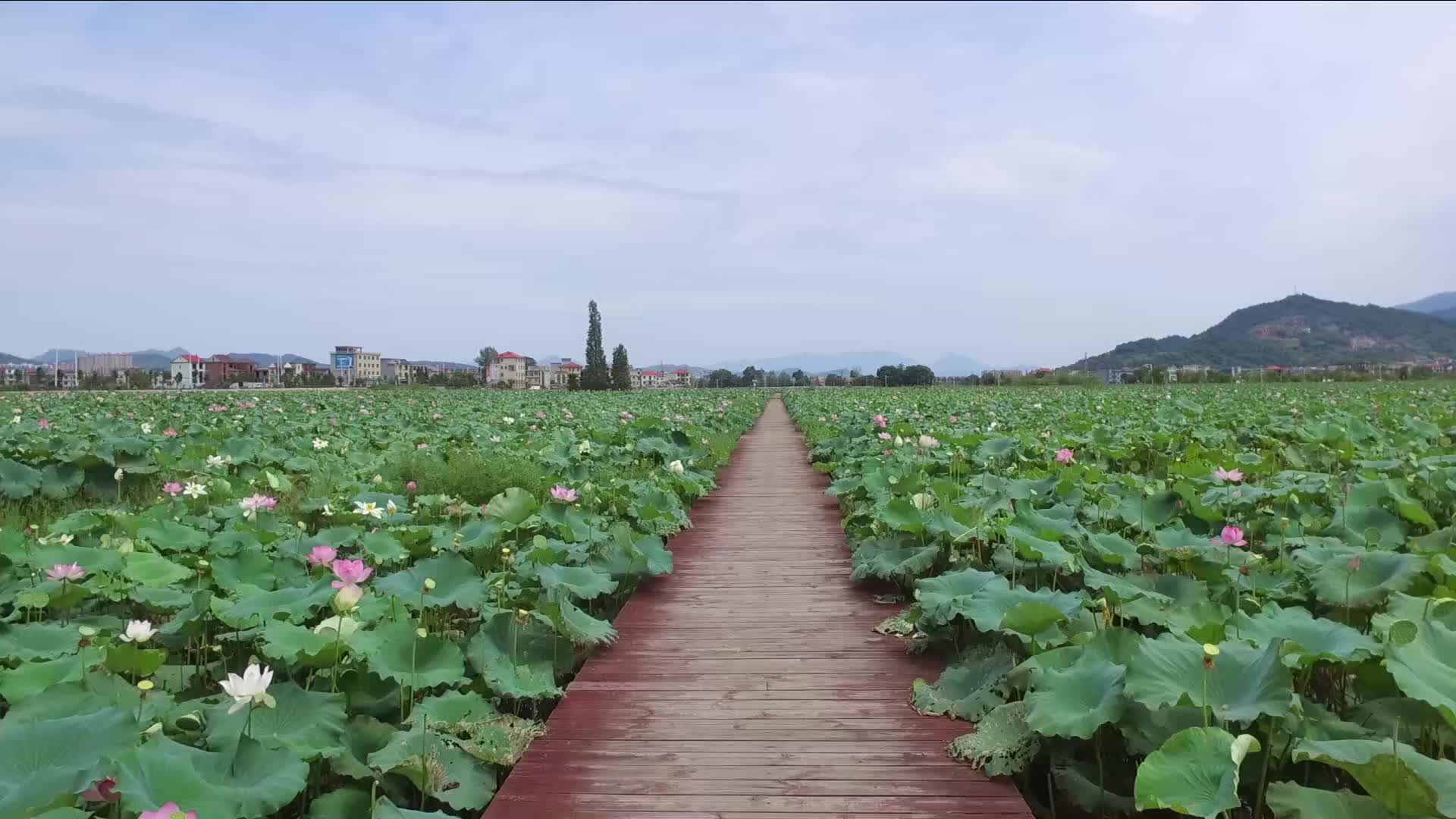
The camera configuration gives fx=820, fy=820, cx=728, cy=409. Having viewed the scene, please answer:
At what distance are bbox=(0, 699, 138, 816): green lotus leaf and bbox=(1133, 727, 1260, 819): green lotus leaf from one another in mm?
2251

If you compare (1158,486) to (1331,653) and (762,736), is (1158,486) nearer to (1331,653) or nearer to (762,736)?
(1331,653)

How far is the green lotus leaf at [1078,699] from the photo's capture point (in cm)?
210

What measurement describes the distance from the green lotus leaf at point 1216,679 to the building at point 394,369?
117702mm

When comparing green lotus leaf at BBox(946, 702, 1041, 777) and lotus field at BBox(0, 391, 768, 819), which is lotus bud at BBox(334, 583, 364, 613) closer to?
lotus field at BBox(0, 391, 768, 819)

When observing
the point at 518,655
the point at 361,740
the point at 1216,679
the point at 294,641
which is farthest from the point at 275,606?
the point at 1216,679

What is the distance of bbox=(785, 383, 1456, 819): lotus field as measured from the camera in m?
1.83

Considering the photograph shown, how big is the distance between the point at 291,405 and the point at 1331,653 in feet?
64.1

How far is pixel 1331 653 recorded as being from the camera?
214 centimetres

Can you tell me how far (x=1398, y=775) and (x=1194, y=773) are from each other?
14.0 inches

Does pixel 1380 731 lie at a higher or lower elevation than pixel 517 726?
higher

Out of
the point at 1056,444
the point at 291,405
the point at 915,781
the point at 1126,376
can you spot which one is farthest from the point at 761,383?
the point at 915,781

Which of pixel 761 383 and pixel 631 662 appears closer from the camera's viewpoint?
pixel 631 662

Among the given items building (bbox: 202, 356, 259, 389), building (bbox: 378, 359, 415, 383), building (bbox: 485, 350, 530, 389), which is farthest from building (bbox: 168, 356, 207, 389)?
building (bbox: 485, 350, 530, 389)

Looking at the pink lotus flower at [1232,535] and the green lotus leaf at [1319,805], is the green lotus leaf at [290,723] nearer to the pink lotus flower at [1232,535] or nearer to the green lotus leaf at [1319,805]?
the green lotus leaf at [1319,805]
